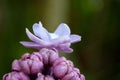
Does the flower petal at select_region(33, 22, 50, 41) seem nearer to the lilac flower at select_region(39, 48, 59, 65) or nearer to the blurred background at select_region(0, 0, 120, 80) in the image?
the lilac flower at select_region(39, 48, 59, 65)

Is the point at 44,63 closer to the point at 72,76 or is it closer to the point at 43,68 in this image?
the point at 43,68

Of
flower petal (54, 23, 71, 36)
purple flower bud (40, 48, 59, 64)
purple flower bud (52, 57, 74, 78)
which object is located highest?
flower petal (54, 23, 71, 36)

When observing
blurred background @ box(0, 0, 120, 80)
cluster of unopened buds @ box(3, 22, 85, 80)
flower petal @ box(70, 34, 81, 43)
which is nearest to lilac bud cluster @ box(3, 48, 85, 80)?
cluster of unopened buds @ box(3, 22, 85, 80)

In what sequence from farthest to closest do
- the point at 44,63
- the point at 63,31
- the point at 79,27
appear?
the point at 79,27, the point at 63,31, the point at 44,63

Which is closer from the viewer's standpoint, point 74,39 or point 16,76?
point 16,76

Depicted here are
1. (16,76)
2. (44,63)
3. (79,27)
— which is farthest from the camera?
(79,27)

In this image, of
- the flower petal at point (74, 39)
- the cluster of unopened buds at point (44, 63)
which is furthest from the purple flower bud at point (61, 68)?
the flower petal at point (74, 39)

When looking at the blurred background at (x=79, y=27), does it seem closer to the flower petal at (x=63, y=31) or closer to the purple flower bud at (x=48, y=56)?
the flower petal at (x=63, y=31)

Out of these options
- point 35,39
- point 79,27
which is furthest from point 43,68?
point 79,27

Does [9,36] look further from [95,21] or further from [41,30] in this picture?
[41,30]
